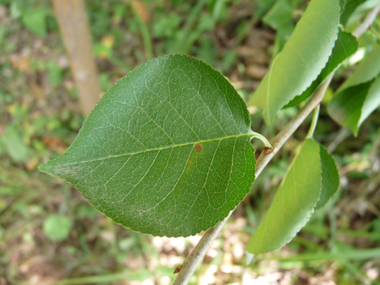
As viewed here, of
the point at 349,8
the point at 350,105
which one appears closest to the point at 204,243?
the point at 350,105

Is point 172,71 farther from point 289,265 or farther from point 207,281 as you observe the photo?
point 289,265

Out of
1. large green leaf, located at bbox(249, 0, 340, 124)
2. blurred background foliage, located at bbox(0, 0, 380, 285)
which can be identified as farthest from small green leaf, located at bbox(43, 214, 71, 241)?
large green leaf, located at bbox(249, 0, 340, 124)

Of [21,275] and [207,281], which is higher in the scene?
[207,281]

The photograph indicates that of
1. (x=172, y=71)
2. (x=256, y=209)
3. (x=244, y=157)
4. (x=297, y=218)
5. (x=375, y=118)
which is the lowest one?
(x=256, y=209)

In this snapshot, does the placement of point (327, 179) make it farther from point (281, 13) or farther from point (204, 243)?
point (281, 13)

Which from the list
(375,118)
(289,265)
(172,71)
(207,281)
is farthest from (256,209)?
(172,71)

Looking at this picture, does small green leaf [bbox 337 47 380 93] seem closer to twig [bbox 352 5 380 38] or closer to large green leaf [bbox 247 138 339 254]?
twig [bbox 352 5 380 38]

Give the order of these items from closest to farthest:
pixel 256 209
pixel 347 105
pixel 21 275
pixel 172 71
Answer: pixel 172 71 → pixel 347 105 → pixel 256 209 → pixel 21 275

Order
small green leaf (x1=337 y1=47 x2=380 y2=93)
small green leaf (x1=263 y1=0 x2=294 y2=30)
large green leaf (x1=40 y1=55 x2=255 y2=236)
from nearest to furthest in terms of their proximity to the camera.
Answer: large green leaf (x1=40 y1=55 x2=255 y2=236) < small green leaf (x1=337 y1=47 x2=380 y2=93) < small green leaf (x1=263 y1=0 x2=294 y2=30)
